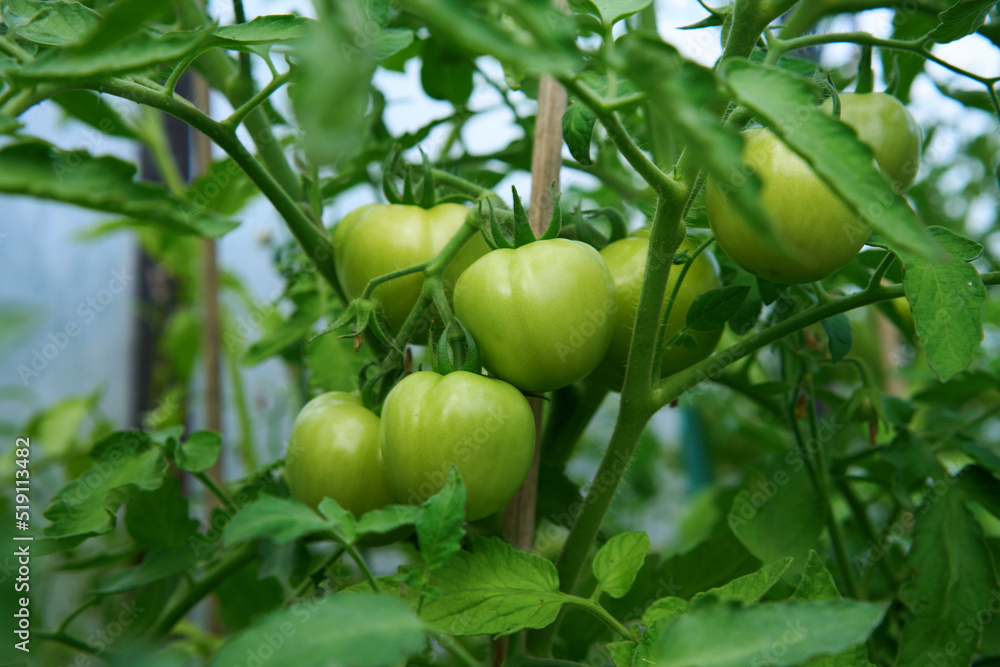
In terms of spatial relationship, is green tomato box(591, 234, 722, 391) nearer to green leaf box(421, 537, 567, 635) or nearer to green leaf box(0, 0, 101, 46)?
green leaf box(421, 537, 567, 635)

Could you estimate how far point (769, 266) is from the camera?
341mm

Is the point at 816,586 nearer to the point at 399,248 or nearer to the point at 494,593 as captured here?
the point at 494,593

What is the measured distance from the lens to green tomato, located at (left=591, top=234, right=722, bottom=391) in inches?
17.1

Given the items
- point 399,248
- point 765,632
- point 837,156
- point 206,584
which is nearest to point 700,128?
point 837,156

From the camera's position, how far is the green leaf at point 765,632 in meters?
0.23

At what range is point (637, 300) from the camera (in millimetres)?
432

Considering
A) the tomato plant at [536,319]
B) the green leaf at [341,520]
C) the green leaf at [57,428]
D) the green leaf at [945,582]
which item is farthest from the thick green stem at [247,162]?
the green leaf at [57,428]

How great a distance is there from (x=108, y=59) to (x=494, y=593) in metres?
0.27

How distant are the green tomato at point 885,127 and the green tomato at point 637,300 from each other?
113 mm

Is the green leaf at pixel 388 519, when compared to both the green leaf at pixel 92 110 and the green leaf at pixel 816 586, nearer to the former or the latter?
the green leaf at pixel 816 586

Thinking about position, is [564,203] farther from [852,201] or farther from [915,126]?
[852,201]


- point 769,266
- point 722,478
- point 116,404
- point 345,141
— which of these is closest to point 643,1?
point 769,266

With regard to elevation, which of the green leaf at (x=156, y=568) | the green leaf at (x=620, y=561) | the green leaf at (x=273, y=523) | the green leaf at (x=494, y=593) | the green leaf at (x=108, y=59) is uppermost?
the green leaf at (x=108, y=59)

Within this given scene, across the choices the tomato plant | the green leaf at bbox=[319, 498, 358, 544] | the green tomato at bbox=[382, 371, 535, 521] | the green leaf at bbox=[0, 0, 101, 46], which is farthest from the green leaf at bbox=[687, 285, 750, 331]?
the green leaf at bbox=[0, 0, 101, 46]
